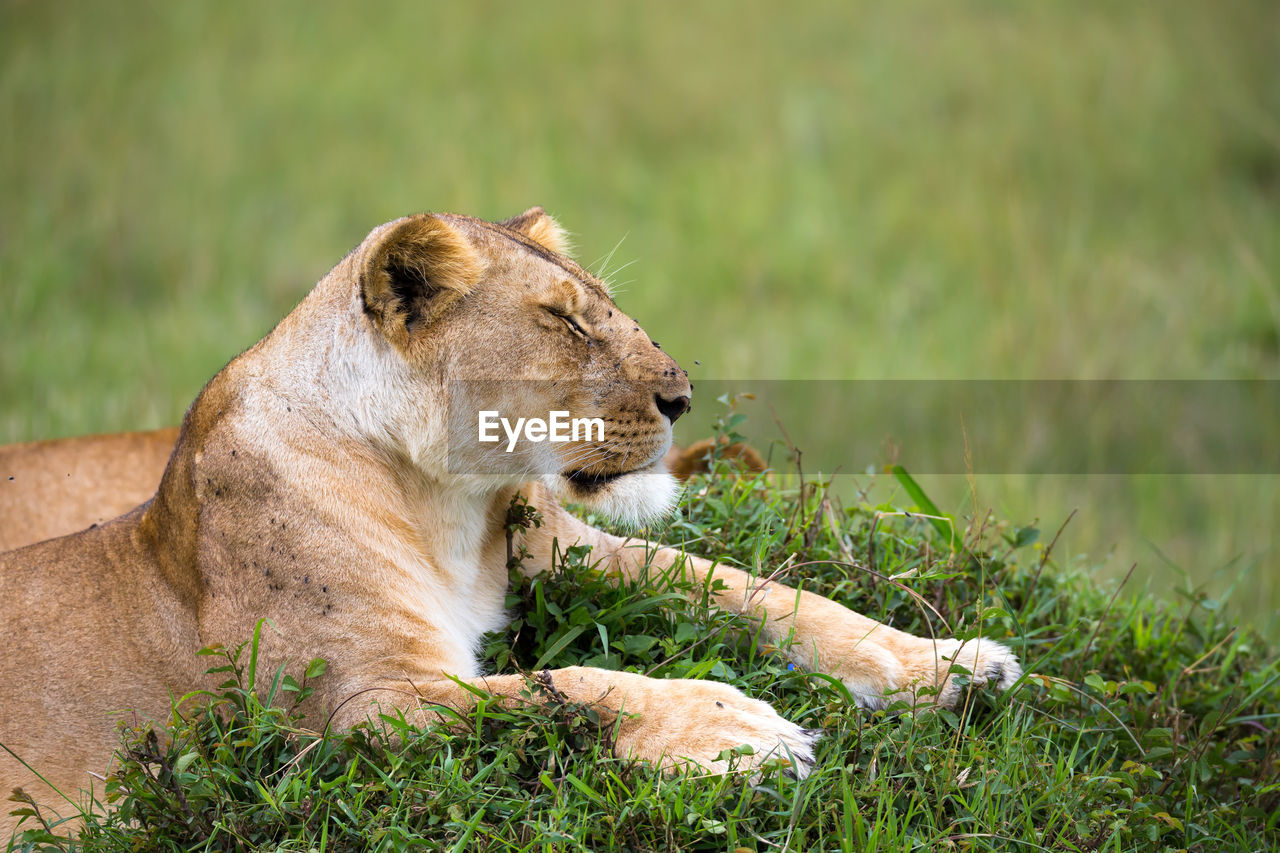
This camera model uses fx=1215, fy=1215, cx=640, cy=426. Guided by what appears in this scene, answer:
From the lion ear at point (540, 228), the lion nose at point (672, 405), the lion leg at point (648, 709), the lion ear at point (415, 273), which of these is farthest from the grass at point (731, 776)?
the lion ear at point (540, 228)

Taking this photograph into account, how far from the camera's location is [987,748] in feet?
9.86

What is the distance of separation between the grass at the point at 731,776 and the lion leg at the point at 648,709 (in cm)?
4

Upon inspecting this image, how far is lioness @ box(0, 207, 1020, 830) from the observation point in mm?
2965

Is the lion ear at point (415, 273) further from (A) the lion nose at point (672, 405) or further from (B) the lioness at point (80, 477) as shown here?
(B) the lioness at point (80, 477)

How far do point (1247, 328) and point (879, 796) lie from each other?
23.7 ft

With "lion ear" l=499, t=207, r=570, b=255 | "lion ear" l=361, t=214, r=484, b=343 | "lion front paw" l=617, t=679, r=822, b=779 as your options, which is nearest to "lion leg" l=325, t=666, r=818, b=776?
"lion front paw" l=617, t=679, r=822, b=779

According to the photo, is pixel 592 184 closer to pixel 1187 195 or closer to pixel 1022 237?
pixel 1022 237

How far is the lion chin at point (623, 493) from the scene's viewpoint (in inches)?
125

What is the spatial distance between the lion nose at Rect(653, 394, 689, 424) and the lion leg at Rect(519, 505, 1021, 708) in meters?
0.48

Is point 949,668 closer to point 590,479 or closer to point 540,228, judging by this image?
point 590,479

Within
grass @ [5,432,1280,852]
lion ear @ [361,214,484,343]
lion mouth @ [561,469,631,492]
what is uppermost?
lion ear @ [361,214,484,343]

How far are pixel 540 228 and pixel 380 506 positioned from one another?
105 centimetres

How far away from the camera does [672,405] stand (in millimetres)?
3148

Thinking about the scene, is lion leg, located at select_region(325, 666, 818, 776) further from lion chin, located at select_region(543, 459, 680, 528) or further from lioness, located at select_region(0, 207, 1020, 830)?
lion chin, located at select_region(543, 459, 680, 528)
